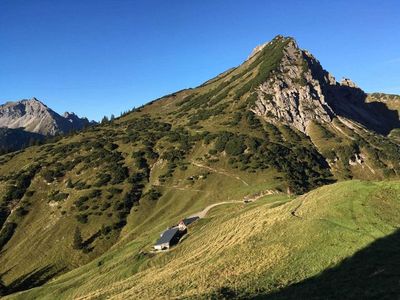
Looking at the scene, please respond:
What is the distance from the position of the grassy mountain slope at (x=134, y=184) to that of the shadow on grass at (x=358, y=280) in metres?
46.1

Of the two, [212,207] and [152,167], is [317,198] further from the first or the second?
[152,167]

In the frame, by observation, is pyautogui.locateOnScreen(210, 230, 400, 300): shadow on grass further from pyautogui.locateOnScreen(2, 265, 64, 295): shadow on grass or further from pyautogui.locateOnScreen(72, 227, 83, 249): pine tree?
pyautogui.locateOnScreen(72, 227, 83, 249): pine tree

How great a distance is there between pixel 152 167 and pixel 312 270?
133m

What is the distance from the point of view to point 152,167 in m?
169

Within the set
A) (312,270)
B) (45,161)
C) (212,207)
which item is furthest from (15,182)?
(312,270)

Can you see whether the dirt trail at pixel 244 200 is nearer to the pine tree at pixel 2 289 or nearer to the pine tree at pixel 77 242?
the pine tree at pixel 77 242

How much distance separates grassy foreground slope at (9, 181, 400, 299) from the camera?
Answer: 35.3 metres

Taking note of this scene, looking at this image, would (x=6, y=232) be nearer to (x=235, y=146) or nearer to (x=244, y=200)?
(x=244, y=200)

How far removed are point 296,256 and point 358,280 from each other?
11.0 m

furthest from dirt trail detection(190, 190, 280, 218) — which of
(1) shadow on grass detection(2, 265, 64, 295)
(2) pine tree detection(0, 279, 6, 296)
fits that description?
(2) pine tree detection(0, 279, 6, 296)

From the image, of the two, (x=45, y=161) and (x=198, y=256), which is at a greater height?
(x=45, y=161)

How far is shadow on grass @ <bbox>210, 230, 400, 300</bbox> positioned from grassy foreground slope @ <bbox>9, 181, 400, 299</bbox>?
3.2 inches

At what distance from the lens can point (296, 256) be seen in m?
43.8

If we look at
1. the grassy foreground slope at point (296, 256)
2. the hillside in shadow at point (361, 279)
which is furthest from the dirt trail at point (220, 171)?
the hillside in shadow at point (361, 279)
